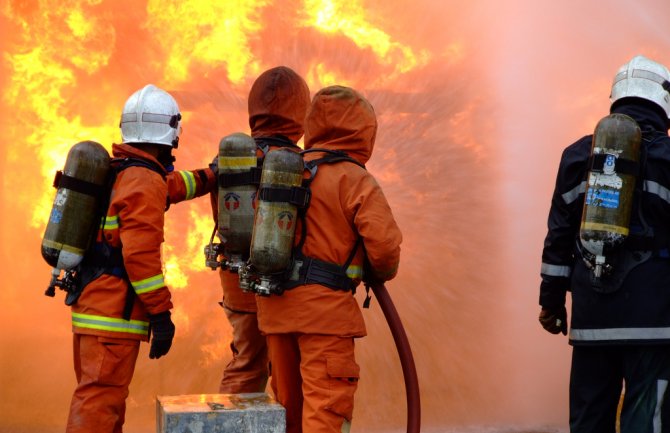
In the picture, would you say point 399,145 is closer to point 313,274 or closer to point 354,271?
point 354,271

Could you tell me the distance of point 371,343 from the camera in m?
6.69

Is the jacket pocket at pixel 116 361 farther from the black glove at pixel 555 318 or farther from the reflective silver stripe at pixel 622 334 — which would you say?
the reflective silver stripe at pixel 622 334

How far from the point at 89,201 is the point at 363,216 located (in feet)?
4.06

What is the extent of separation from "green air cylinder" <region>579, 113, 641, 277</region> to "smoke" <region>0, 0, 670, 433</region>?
2.79 metres

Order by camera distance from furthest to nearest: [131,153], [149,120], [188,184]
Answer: [188,184], [149,120], [131,153]

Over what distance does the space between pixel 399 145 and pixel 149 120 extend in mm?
2785

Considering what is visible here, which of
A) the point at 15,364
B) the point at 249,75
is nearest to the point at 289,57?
the point at 249,75

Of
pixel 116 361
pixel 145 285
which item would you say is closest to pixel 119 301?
pixel 145 285

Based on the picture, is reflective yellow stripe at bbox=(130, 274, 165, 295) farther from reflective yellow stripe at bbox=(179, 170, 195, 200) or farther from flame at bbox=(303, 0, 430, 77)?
flame at bbox=(303, 0, 430, 77)

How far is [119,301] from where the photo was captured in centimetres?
430

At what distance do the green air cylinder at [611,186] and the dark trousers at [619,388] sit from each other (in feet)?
1.24

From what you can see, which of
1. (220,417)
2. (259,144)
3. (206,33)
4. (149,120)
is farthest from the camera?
(206,33)

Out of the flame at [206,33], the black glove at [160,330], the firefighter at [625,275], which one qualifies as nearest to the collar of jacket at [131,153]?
the black glove at [160,330]

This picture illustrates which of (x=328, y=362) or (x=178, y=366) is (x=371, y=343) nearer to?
(x=178, y=366)
